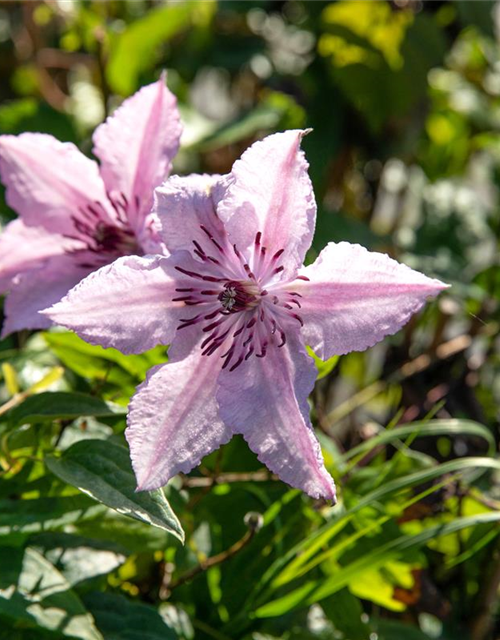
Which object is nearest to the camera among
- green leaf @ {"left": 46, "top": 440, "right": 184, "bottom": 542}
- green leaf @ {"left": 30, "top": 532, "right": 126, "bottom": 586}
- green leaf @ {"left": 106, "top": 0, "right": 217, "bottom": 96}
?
green leaf @ {"left": 46, "top": 440, "right": 184, "bottom": 542}

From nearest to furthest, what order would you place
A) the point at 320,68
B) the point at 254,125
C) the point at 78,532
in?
the point at 78,532 < the point at 254,125 < the point at 320,68

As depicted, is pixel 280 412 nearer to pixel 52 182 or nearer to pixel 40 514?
pixel 40 514

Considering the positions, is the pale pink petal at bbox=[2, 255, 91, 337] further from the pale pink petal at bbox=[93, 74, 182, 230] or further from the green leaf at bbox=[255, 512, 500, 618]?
the green leaf at bbox=[255, 512, 500, 618]

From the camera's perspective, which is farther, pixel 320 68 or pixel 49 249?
pixel 320 68

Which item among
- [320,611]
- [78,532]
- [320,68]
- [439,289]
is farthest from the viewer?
[320,68]

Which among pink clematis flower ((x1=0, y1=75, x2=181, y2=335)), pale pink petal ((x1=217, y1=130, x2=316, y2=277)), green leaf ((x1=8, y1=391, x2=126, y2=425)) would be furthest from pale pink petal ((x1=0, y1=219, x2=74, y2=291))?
pale pink petal ((x1=217, y1=130, x2=316, y2=277))

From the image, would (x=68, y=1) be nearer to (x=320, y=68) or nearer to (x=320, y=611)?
(x=320, y=68)

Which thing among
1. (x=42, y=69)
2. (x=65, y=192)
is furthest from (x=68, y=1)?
(x=65, y=192)

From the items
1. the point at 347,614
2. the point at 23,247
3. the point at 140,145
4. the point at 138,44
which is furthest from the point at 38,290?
the point at 138,44
